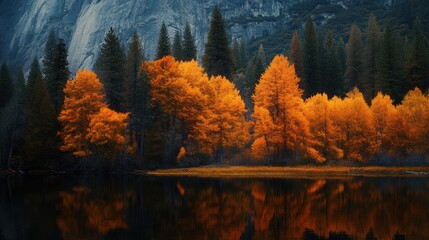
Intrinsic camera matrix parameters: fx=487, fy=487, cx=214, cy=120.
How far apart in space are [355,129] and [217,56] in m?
26.9

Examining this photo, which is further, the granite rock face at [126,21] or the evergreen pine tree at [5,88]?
the granite rock face at [126,21]

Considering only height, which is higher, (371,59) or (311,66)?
(371,59)

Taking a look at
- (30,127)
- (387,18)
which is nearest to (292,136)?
(30,127)

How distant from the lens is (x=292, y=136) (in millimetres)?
58469

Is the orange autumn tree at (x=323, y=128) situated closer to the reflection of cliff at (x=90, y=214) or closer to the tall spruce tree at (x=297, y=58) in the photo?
the tall spruce tree at (x=297, y=58)

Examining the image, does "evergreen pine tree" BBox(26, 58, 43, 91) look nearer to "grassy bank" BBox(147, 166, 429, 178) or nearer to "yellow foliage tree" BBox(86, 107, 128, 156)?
"yellow foliage tree" BBox(86, 107, 128, 156)

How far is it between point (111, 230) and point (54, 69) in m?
53.0

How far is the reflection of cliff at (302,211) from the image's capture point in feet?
75.2

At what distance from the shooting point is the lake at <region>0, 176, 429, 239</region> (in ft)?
73.9

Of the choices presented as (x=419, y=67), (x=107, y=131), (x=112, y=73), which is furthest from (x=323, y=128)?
(x=112, y=73)

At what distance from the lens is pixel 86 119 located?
63.0m

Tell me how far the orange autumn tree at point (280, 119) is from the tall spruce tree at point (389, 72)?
70.8 ft

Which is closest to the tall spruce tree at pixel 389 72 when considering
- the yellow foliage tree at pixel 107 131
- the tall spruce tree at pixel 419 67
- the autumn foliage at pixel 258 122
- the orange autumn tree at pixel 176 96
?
the tall spruce tree at pixel 419 67

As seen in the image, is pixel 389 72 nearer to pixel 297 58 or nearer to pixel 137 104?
pixel 297 58
